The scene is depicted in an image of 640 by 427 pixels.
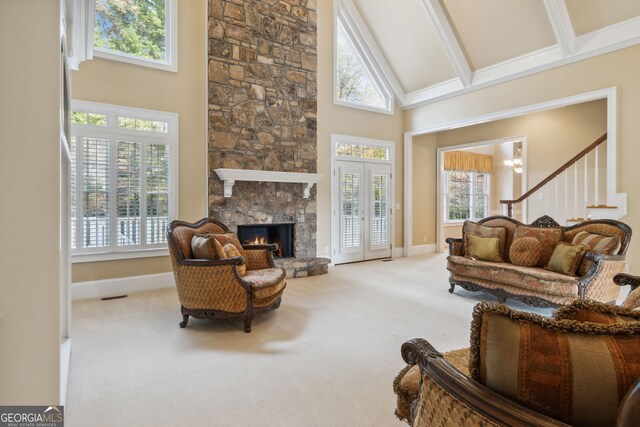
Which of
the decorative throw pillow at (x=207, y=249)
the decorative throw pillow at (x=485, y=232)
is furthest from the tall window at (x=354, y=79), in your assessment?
the decorative throw pillow at (x=207, y=249)

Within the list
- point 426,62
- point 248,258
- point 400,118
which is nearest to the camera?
point 248,258

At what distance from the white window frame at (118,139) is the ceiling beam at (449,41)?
14.7 feet

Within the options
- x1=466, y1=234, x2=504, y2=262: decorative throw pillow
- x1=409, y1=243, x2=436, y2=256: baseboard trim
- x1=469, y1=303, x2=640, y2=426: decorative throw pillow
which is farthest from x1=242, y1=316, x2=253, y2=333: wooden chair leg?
x1=409, y1=243, x2=436, y2=256: baseboard trim

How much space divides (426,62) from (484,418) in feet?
22.7

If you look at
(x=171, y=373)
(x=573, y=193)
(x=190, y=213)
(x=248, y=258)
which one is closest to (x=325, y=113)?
(x=190, y=213)

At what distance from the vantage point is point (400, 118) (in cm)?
769

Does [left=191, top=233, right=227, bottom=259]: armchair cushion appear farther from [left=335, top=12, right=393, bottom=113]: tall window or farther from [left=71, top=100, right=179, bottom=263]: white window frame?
[left=335, top=12, right=393, bottom=113]: tall window

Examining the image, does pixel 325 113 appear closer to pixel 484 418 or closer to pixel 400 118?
pixel 400 118

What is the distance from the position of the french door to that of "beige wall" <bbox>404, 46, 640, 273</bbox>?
2361 millimetres

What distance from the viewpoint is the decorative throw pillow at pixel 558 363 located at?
804mm

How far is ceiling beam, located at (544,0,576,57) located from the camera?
471 cm

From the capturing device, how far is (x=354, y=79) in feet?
23.3

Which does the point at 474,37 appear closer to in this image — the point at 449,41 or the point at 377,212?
the point at 449,41

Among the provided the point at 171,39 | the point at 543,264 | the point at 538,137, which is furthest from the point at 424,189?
the point at 171,39
